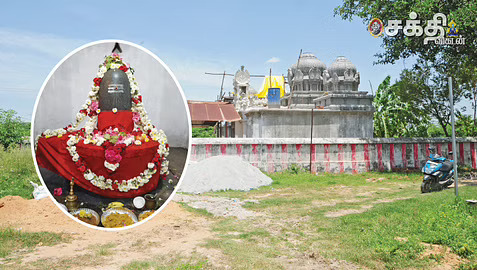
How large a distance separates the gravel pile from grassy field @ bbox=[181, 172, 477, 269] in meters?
2.05

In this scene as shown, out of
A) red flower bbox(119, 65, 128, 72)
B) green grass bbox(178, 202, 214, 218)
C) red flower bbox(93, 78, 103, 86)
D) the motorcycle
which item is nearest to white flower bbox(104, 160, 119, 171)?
red flower bbox(93, 78, 103, 86)

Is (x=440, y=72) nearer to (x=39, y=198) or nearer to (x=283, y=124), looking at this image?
(x=283, y=124)

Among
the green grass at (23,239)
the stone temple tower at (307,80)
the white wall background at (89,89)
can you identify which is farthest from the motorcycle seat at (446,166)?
the stone temple tower at (307,80)

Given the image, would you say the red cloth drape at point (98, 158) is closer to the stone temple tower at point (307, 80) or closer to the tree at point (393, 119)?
the tree at point (393, 119)

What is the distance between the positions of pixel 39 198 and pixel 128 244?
3728 mm

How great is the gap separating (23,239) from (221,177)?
744 centimetres

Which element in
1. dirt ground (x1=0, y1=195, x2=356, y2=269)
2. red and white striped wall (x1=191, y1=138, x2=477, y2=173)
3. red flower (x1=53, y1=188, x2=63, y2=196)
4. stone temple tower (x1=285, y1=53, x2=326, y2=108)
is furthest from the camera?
stone temple tower (x1=285, y1=53, x2=326, y2=108)

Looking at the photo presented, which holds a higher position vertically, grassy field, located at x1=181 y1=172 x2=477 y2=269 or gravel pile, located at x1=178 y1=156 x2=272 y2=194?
gravel pile, located at x1=178 y1=156 x2=272 y2=194

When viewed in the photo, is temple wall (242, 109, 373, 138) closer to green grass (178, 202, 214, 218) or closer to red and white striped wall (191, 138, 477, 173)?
red and white striped wall (191, 138, 477, 173)

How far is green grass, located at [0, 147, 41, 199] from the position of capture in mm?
11327

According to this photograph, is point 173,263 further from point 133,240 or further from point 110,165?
point 110,165

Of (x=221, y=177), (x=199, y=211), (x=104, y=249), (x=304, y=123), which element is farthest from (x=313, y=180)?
(x=104, y=249)

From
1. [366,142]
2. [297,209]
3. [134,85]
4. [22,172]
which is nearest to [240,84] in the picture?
[366,142]

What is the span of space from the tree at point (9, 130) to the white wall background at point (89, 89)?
19744mm
